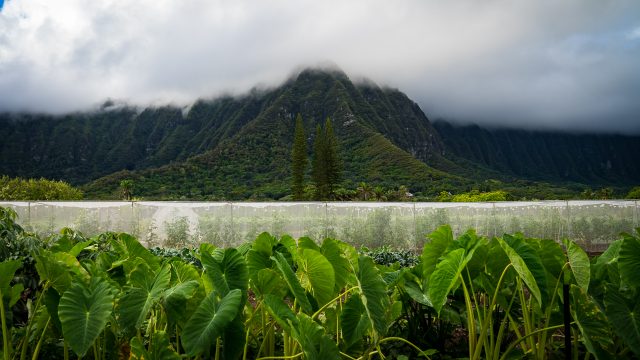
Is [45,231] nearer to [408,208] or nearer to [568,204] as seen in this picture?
[408,208]

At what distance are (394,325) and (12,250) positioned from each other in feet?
6.47

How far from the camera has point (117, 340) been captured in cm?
191

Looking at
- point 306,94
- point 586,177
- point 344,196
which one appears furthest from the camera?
point 586,177

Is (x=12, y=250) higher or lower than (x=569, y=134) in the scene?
lower

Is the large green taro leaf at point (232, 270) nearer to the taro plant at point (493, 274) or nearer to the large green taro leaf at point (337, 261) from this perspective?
the large green taro leaf at point (337, 261)

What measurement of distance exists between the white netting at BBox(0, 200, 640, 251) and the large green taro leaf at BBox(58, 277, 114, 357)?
35.3 feet

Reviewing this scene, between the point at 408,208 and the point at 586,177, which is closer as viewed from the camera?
the point at 408,208

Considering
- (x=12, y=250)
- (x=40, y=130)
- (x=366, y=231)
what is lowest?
(x=366, y=231)

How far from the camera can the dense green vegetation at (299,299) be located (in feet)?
5.08

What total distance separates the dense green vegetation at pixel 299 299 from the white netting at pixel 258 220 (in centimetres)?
1009

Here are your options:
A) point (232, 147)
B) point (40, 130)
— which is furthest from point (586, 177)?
point (40, 130)

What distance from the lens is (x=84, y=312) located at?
1.58 meters

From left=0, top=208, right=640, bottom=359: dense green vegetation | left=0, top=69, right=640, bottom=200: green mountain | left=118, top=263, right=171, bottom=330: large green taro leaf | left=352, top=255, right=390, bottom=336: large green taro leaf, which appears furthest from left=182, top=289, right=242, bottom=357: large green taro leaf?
left=0, top=69, right=640, bottom=200: green mountain

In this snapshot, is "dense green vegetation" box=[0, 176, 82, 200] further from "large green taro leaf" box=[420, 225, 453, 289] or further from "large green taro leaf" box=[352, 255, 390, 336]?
"large green taro leaf" box=[352, 255, 390, 336]
